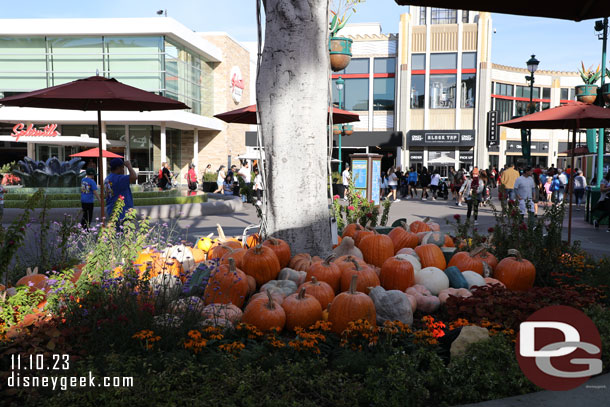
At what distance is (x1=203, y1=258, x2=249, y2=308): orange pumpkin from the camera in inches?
174

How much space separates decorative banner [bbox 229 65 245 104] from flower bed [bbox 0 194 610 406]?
128ft

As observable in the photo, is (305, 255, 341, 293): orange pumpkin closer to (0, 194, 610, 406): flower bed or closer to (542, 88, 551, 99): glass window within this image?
(0, 194, 610, 406): flower bed

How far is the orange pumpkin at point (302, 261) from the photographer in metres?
5.20

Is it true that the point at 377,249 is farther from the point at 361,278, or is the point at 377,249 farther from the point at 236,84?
the point at 236,84

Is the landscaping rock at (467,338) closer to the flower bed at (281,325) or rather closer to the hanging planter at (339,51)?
the flower bed at (281,325)

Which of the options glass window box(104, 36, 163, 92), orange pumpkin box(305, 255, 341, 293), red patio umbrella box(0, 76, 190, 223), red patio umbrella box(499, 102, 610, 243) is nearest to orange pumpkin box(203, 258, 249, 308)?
orange pumpkin box(305, 255, 341, 293)

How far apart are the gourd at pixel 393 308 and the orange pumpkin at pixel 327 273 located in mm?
648

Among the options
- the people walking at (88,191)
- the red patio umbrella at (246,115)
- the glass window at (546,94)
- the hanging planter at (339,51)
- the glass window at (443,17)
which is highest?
the glass window at (443,17)

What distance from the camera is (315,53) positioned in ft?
18.3

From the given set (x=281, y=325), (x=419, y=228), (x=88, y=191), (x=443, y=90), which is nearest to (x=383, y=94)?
(x=443, y=90)

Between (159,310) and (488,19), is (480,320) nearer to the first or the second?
(159,310)

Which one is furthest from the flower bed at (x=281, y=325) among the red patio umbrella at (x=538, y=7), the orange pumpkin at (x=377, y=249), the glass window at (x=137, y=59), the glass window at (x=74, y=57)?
→ the glass window at (x=74, y=57)

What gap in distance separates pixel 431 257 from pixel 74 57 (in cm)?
3534

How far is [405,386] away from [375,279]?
185 centimetres
